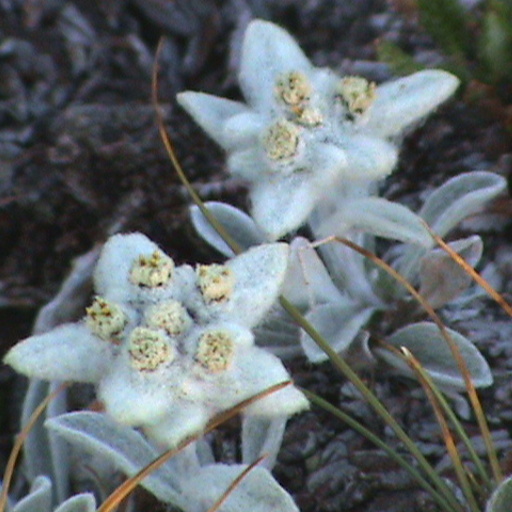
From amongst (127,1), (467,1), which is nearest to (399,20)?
(467,1)

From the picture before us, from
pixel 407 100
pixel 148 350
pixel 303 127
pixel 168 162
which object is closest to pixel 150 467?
pixel 148 350

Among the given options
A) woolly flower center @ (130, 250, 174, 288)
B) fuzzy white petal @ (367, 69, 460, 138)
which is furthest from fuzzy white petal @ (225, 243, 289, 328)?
fuzzy white petal @ (367, 69, 460, 138)

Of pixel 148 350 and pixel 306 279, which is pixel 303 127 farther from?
pixel 148 350

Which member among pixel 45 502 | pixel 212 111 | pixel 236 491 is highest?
pixel 212 111

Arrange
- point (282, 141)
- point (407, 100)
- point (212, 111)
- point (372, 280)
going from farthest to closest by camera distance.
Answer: point (372, 280), point (212, 111), point (407, 100), point (282, 141)

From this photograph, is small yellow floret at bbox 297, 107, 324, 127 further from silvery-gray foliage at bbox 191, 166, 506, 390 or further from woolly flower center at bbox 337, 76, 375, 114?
silvery-gray foliage at bbox 191, 166, 506, 390

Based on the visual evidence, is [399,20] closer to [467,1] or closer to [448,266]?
[467,1]

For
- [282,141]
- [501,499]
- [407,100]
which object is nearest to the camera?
[501,499]
